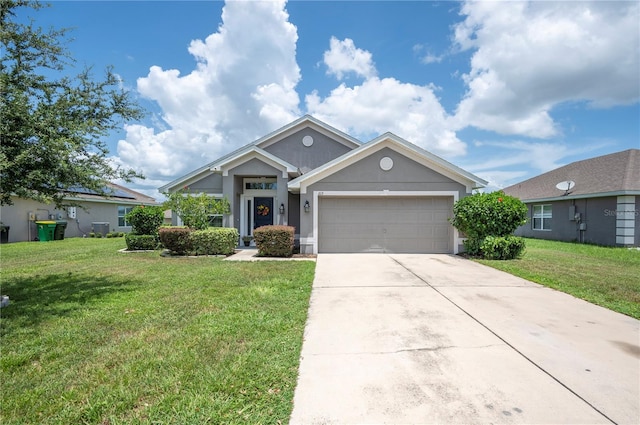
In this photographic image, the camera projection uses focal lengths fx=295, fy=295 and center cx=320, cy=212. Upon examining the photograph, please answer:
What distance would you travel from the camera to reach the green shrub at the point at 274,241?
10.4m

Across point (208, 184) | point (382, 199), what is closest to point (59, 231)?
point (208, 184)

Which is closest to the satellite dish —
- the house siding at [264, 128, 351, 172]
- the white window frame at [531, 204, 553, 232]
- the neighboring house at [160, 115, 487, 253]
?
the white window frame at [531, 204, 553, 232]

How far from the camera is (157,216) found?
13039 millimetres

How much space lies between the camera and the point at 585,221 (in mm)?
15062

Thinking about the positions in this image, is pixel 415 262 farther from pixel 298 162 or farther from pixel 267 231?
pixel 298 162

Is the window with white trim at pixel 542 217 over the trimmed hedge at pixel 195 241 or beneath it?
over

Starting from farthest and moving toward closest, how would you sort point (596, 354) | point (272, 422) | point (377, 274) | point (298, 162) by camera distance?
point (298, 162) → point (377, 274) → point (596, 354) → point (272, 422)

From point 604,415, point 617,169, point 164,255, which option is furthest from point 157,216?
point 617,169

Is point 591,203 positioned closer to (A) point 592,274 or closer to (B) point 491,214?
(B) point 491,214

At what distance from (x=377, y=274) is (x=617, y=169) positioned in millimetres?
15949

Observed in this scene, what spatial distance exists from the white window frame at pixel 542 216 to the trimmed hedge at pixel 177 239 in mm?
19785

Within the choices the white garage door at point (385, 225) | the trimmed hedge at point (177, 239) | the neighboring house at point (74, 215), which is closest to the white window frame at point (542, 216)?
the white garage door at point (385, 225)

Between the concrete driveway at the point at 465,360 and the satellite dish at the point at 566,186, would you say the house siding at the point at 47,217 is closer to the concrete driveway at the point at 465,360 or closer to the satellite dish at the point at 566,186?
the concrete driveway at the point at 465,360

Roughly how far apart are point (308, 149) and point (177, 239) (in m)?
7.51
